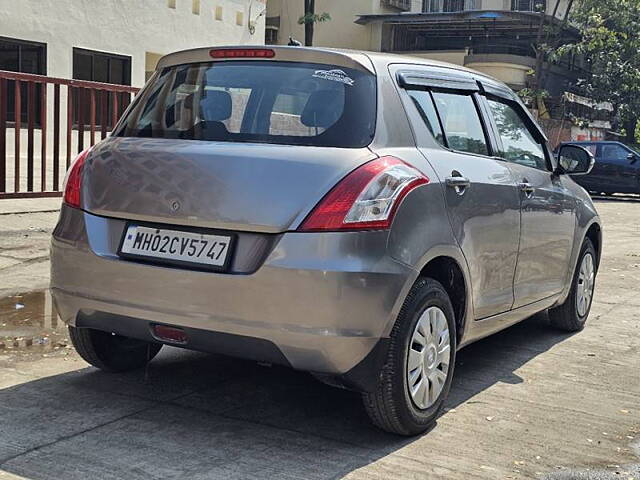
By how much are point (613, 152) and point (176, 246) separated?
23.0 metres

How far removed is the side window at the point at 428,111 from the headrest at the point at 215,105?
2.88 ft

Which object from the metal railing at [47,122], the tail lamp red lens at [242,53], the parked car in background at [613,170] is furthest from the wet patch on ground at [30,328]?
the parked car in background at [613,170]

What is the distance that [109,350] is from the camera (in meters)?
4.93

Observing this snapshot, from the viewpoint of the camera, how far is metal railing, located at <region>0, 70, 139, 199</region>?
11109 mm

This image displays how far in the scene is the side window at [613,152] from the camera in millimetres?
25078

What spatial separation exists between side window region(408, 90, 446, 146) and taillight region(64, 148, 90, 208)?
5.25ft

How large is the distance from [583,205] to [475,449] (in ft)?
9.42

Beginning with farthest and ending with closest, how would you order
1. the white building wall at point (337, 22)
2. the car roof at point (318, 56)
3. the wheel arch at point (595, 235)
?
1. the white building wall at point (337, 22)
2. the wheel arch at point (595, 235)
3. the car roof at point (318, 56)

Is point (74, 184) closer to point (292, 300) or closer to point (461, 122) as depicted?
point (292, 300)

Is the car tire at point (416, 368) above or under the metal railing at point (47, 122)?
under

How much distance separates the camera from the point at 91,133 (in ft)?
38.9

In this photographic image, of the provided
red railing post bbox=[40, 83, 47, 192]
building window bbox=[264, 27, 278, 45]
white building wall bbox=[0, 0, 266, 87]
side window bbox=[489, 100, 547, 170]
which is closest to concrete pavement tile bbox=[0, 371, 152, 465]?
side window bbox=[489, 100, 547, 170]

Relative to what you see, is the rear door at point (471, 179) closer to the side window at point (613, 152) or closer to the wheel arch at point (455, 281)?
the wheel arch at point (455, 281)

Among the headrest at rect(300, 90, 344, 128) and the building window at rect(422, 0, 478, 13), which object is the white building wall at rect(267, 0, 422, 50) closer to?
the building window at rect(422, 0, 478, 13)
